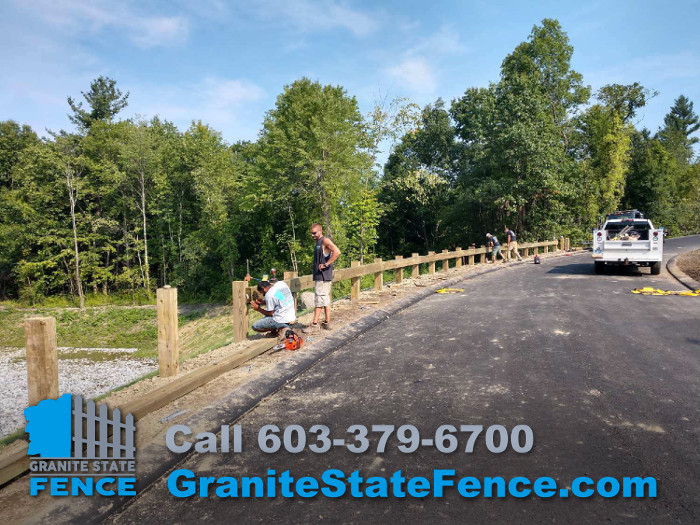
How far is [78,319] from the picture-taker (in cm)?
3503

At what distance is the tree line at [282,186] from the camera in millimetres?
33281

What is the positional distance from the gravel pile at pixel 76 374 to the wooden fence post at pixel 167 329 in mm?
11245

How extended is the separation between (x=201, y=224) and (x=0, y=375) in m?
19.1

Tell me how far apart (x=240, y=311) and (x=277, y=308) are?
0.57 meters

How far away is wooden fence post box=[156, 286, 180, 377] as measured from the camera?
547 cm

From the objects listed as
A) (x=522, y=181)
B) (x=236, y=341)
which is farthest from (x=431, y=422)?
(x=522, y=181)

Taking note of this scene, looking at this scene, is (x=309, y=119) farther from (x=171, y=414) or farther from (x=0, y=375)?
(x=171, y=414)

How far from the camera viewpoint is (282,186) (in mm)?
32094

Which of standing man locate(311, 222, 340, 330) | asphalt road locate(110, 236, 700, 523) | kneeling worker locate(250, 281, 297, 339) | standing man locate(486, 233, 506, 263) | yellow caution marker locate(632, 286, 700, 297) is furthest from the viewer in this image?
standing man locate(486, 233, 506, 263)

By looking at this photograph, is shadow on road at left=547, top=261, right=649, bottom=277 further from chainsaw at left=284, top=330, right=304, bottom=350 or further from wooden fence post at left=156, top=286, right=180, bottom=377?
wooden fence post at left=156, top=286, right=180, bottom=377

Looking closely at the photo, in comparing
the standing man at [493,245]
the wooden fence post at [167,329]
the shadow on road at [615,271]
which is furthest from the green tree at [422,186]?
the wooden fence post at [167,329]

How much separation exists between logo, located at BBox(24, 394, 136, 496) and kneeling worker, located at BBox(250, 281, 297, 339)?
122 inches

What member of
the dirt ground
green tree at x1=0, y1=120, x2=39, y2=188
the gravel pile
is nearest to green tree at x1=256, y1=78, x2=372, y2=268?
the gravel pile

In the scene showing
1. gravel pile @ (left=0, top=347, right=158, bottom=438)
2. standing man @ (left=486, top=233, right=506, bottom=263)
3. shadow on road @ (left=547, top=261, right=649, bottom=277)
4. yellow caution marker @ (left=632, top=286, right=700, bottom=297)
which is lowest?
gravel pile @ (left=0, top=347, right=158, bottom=438)
